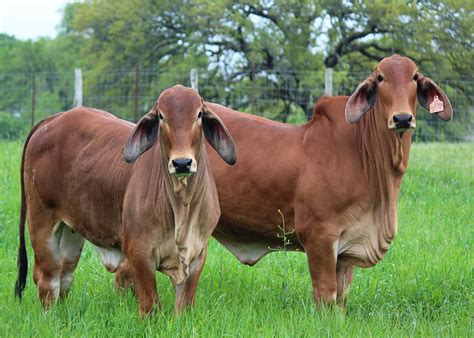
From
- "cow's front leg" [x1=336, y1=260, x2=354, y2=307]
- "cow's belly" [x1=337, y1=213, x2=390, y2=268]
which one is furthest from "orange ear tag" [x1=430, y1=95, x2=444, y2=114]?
"cow's front leg" [x1=336, y1=260, x2=354, y2=307]

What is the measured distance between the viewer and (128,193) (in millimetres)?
4832

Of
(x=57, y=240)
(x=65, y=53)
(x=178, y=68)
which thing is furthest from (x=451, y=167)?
(x=65, y=53)

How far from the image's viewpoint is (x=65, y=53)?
152 feet

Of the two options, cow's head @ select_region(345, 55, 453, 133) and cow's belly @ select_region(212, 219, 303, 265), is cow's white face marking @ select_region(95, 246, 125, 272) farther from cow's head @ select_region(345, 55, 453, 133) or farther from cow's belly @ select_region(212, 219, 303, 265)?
cow's head @ select_region(345, 55, 453, 133)

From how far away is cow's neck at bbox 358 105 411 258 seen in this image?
17.3 ft

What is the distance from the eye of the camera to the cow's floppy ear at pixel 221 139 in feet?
15.8

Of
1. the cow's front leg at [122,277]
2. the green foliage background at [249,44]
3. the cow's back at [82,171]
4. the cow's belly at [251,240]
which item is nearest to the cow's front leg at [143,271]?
the cow's back at [82,171]

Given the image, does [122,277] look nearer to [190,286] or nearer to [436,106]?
[190,286]

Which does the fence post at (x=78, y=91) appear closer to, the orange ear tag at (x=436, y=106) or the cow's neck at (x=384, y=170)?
the cow's neck at (x=384, y=170)

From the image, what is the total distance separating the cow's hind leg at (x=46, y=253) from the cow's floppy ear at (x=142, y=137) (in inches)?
41.0

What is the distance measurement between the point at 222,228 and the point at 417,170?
6.02 metres

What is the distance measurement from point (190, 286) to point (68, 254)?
1.20m

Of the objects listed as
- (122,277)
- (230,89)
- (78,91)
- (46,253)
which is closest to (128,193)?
(46,253)

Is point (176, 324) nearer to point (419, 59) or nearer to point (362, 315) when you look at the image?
point (362, 315)
